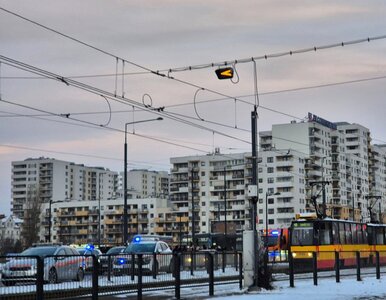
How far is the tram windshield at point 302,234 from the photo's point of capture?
141 ft

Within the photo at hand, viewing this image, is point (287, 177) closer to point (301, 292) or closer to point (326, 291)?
point (326, 291)

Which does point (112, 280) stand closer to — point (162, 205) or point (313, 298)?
point (313, 298)

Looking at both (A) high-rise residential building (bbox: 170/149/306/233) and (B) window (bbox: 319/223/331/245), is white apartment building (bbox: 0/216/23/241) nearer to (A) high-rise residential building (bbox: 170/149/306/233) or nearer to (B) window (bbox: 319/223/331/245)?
(A) high-rise residential building (bbox: 170/149/306/233)

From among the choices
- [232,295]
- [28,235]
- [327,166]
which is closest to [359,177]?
[327,166]

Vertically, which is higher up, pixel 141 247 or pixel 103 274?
pixel 141 247

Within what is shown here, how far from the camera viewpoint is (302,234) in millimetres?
43312

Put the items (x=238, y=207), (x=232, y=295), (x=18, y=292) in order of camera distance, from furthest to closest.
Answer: (x=238, y=207) → (x=232, y=295) → (x=18, y=292)

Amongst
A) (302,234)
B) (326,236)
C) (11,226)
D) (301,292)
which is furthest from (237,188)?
(301,292)

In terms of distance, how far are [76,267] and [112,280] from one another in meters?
2.02

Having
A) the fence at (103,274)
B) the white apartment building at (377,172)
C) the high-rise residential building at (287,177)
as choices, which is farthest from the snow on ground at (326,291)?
the white apartment building at (377,172)

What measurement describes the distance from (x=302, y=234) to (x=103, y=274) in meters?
26.6

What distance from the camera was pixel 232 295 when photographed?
20.9 metres

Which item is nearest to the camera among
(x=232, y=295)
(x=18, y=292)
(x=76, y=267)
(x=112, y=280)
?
(x=18, y=292)

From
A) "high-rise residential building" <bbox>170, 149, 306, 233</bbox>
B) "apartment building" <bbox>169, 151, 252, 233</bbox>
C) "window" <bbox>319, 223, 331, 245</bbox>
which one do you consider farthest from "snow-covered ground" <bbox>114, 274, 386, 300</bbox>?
"apartment building" <bbox>169, 151, 252, 233</bbox>
